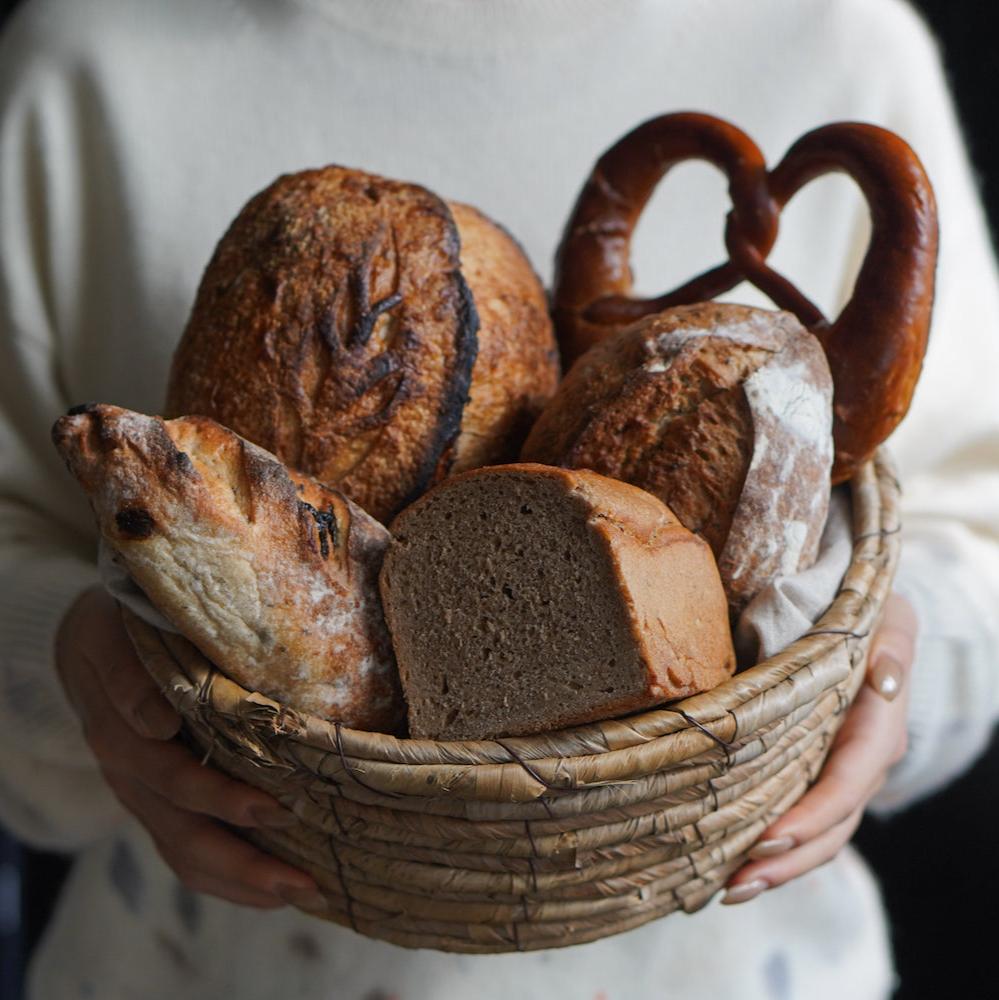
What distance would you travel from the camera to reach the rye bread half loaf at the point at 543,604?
2.23 feet

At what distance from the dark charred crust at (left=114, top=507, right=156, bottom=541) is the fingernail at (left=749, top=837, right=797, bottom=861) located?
52cm

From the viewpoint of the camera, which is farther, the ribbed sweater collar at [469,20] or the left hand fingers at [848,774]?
the ribbed sweater collar at [469,20]

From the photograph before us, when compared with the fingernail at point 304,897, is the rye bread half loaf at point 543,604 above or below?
above

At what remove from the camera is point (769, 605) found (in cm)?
75

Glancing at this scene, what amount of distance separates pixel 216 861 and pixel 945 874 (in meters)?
1.51

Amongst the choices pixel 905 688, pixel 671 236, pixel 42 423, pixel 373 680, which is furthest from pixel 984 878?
pixel 42 423

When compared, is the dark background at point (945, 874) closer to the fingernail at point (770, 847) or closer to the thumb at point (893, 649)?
the thumb at point (893, 649)

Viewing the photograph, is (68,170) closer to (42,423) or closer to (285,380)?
(42,423)

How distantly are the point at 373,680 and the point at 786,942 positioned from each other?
0.65 m

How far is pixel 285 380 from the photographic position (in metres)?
0.81

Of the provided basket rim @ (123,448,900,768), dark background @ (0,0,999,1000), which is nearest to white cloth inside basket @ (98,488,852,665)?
basket rim @ (123,448,900,768)

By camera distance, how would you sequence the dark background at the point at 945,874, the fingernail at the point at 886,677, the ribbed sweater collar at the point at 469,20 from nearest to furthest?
the fingernail at the point at 886,677
the ribbed sweater collar at the point at 469,20
the dark background at the point at 945,874

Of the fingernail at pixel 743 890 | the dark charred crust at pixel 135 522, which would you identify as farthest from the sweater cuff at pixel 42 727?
the fingernail at pixel 743 890

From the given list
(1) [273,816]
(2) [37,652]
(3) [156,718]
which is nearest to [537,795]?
(1) [273,816]
